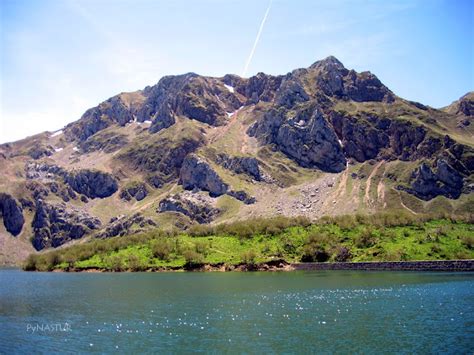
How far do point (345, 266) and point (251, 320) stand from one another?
313 feet

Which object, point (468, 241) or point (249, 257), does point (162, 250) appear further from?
point (468, 241)

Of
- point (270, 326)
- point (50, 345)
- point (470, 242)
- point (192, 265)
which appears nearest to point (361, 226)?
point (470, 242)

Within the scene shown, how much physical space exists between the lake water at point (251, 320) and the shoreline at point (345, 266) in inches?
1500

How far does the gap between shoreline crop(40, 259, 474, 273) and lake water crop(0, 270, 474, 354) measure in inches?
1500

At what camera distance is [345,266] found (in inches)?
6132

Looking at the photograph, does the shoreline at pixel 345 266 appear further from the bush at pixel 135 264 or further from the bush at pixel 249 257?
the bush at pixel 135 264

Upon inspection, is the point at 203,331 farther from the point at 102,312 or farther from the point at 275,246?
the point at 275,246

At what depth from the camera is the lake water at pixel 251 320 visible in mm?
52141

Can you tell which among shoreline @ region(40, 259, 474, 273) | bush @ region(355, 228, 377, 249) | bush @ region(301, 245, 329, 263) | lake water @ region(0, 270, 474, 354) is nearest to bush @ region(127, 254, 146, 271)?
shoreline @ region(40, 259, 474, 273)

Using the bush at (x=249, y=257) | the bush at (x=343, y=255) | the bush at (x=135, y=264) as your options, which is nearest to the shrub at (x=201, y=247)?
the bush at (x=249, y=257)

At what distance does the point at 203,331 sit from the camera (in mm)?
60500

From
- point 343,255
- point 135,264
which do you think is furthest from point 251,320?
point 135,264

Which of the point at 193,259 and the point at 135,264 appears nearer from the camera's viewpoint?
the point at 193,259

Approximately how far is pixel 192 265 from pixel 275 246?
32973mm
